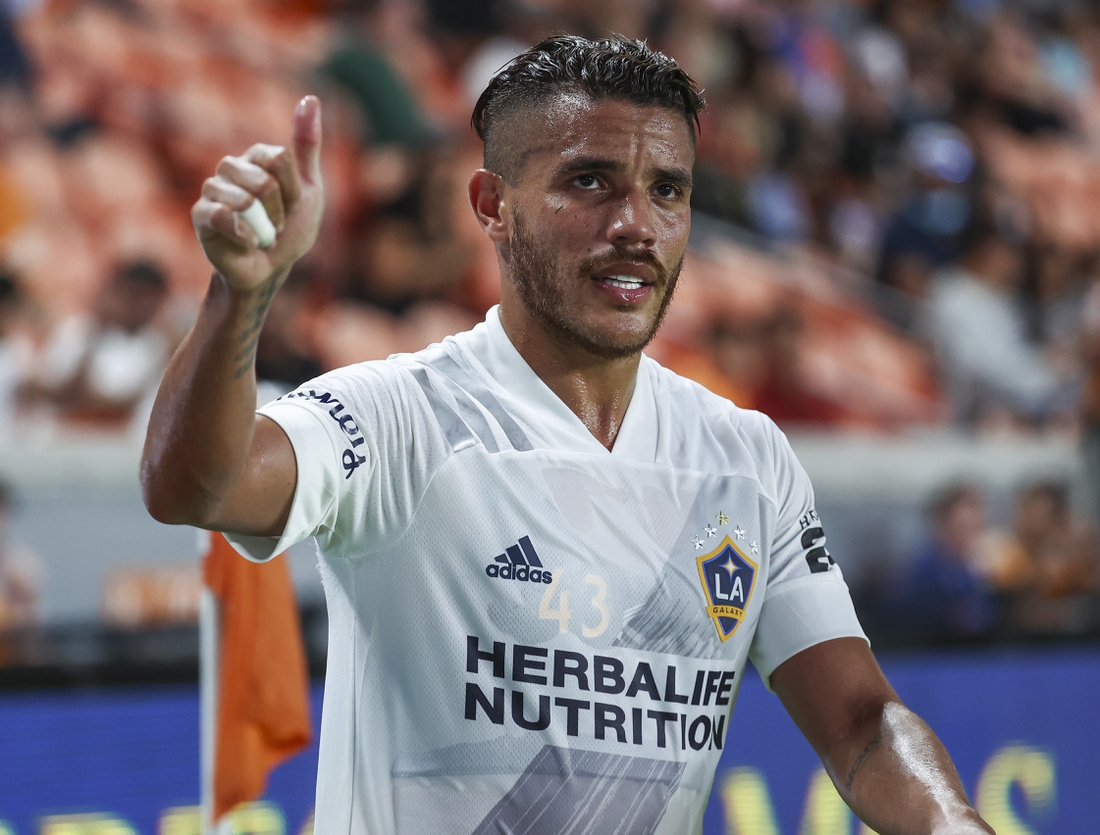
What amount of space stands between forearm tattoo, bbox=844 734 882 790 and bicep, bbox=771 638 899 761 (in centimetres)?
4

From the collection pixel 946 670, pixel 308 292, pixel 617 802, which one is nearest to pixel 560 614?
pixel 617 802

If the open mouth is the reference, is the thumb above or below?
above

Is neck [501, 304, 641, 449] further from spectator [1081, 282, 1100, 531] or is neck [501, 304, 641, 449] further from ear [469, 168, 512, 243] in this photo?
spectator [1081, 282, 1100, 531]

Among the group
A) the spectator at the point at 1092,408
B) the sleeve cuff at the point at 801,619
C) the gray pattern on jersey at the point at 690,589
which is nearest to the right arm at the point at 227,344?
the gray pattern on jersey at the point at 690,589

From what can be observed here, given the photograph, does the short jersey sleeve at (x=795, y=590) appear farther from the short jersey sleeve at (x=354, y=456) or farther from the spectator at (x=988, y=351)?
the spectator at (x=988, y=351)

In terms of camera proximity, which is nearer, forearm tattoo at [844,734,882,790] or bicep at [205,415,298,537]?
bicep at [205,415,298,537]

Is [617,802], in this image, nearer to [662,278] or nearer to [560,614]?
[560,614]

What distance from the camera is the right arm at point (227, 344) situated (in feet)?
4.91

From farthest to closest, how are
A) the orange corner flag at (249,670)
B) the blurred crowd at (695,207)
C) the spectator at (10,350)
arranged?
the blurred crowd at (695,207) < the spectator at (10,350) < the orange corner flag at (249,670)

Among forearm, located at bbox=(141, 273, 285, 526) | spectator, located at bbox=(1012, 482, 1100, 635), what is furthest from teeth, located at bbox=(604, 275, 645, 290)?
spectator, located at bbox=(1012, 482, 1100, 635)

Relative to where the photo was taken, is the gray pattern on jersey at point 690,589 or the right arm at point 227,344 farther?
the gray pattern on jersey at point 690,589

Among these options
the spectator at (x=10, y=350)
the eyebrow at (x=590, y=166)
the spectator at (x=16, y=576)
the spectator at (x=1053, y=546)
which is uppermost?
the eyebrow at (x=590, y=166)

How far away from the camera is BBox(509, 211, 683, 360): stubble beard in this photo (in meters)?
2.07

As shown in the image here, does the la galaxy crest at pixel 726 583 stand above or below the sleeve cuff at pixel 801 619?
above
